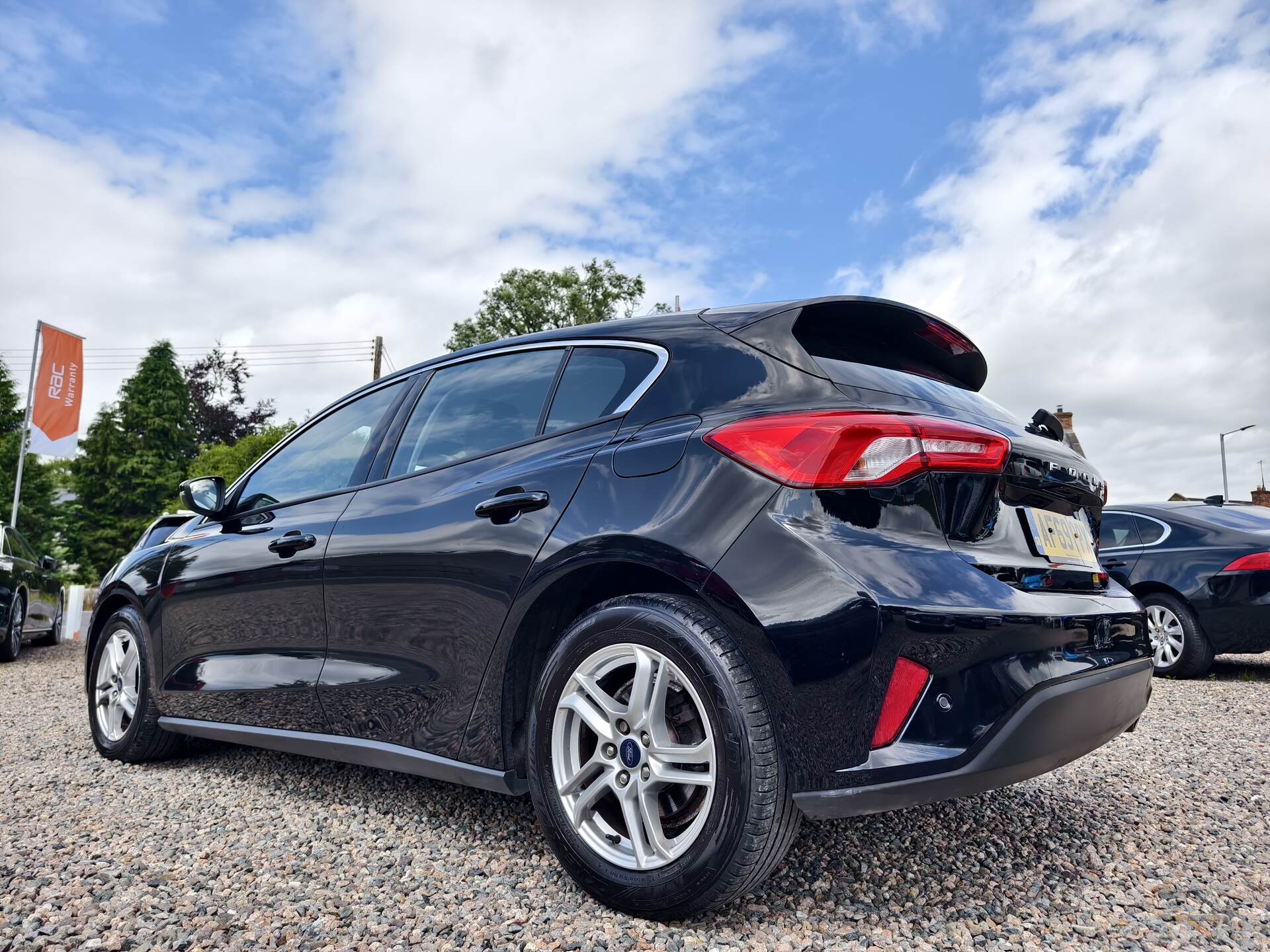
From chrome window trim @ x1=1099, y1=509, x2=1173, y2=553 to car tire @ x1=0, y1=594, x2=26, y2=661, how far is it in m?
10.0

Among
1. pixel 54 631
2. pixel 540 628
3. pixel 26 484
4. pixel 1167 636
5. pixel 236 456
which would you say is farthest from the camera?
pixel 26 484

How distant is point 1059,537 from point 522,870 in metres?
1.69

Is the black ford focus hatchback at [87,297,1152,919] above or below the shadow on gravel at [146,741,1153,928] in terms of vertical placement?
above

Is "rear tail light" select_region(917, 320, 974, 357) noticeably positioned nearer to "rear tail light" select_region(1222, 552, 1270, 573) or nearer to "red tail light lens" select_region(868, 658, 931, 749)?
"red tail light lens" select_region(868, 658, 931, 749)

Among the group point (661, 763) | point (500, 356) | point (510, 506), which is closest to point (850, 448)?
point (661, 763)

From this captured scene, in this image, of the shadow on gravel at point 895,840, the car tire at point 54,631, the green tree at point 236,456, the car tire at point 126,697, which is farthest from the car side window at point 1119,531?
the green tree at point 236,456

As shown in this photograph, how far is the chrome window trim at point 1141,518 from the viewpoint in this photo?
297 inches

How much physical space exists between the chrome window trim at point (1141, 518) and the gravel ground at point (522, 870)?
3.93 metres

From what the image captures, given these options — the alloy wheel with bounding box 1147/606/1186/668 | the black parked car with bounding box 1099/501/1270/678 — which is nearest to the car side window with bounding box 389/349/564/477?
the black parked car with bounding box 1099/501/1270/678

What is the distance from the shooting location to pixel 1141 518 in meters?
7.81

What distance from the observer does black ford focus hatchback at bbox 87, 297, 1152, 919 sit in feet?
6.52

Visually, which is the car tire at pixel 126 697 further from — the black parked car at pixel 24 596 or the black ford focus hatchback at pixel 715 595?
the black parked car at pixel 24 596

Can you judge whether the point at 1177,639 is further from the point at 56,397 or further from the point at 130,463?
the point at 130,463

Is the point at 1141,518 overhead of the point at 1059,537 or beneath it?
overhead
